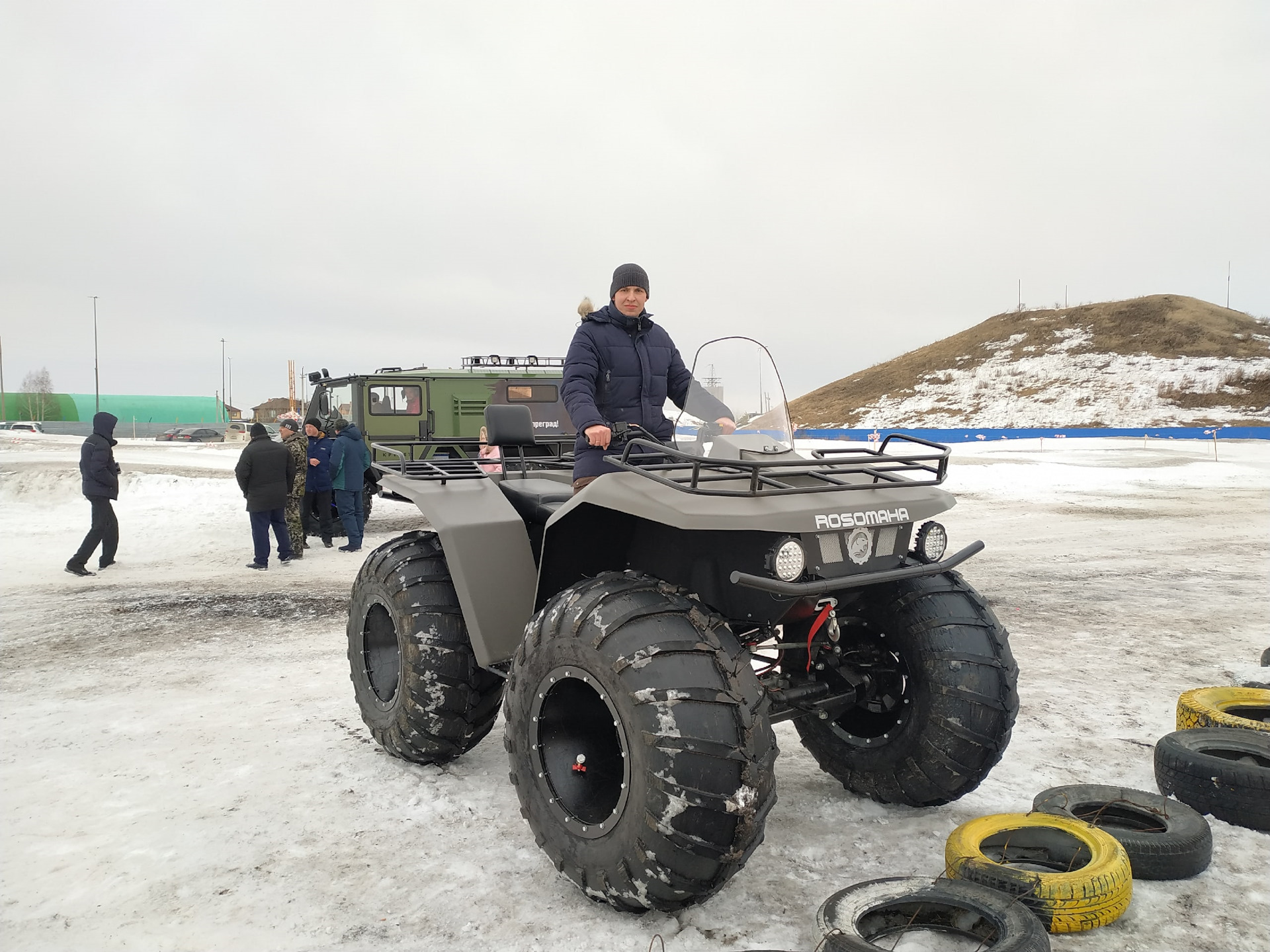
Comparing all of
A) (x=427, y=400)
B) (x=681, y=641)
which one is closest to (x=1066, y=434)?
(x=427, y=400)

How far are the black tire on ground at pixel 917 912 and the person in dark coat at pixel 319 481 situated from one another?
1045 centimetres

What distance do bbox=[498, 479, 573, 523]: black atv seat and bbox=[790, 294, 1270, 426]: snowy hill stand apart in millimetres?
43762

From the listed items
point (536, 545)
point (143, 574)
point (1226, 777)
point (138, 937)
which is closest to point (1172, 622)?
point (1226, 777)

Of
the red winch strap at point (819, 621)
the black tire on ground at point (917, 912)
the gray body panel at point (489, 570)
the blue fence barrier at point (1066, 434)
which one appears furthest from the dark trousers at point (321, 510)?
the blue fence barrier at point (1066, 434)

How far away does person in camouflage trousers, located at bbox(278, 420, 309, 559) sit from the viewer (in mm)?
11703

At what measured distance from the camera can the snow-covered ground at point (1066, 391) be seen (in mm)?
52719

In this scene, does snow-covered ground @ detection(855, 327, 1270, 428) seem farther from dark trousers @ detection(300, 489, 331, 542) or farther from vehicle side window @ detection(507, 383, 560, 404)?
dark trousers @ detection(300, 489, 331, 542)

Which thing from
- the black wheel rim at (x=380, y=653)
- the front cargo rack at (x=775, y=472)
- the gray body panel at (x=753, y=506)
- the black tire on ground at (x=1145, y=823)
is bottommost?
the black tire on ground at (x=1145, y=823)

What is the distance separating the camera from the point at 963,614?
3422 mm

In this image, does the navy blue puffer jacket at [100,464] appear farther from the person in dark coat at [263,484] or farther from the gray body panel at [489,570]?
the gray body panel at [489,570]

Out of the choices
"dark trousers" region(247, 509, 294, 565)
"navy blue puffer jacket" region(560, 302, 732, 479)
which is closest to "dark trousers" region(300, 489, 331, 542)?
"dark trousers" region(247, 509, 294, 565)

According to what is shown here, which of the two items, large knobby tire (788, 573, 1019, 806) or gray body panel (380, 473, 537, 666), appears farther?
gray body panel (380, 473, 537, 666)

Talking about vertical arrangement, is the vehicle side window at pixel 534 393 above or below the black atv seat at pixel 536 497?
above

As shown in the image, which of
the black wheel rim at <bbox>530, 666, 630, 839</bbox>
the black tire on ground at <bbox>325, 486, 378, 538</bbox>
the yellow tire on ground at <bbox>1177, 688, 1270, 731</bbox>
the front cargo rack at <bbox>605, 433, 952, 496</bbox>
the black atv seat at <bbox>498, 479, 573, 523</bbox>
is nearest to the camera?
the front cargo rack at <bbox>605, 433, 952, 496</bbox>
